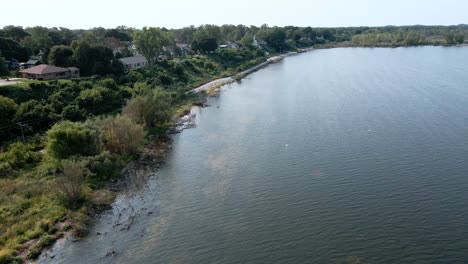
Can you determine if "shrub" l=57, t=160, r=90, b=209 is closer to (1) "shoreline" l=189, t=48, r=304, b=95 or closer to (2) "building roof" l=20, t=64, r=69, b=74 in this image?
(2) "building roof" l=20, t=64, r=69, b=74

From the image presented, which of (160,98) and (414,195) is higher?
(160,98)

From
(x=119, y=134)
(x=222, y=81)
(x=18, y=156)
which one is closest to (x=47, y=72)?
(x=18, y=156)

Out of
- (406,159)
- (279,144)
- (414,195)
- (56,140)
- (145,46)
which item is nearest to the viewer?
(414,195)

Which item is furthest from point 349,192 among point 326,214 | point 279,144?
point 279,144

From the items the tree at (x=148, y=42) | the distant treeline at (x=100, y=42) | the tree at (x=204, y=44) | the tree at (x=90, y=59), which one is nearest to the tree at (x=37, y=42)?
the distant treeline at (x=100, y=42)

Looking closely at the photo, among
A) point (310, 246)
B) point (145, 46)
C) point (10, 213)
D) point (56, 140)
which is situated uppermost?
point (145, 46)

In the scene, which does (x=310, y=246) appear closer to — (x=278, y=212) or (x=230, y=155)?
(x=278, y=212)

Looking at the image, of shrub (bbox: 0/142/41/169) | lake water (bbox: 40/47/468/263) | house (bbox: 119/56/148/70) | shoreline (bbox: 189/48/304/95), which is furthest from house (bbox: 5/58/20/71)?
lake water (bbox: 40/47/468/263)

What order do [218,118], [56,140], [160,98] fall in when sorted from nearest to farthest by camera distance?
1. [56,140]
2. [160,98]
3. [218,118]
